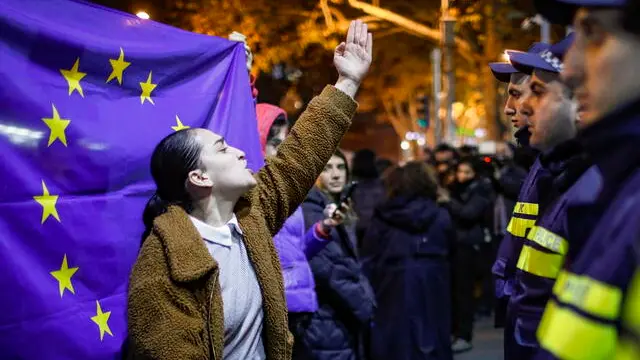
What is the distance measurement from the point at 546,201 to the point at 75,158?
187 cm

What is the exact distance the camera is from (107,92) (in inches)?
147

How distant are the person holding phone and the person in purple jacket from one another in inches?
3.8

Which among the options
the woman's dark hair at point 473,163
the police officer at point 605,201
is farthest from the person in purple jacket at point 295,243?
the woman's dark hair at point 473,163

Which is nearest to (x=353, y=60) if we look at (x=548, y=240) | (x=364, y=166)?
(x=548, y=240)

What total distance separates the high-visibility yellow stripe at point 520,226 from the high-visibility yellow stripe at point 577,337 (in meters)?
2.04

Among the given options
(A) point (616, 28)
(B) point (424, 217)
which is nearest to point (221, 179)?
(A) point (616, 28)

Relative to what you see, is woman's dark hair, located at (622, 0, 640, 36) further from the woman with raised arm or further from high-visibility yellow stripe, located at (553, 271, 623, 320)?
the woman with raised arm

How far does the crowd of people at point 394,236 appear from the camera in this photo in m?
1.62

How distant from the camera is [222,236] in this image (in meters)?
3.38

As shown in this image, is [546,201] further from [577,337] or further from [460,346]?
[460,346]

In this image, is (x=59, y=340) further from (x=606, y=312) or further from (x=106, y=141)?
(x=606, y=312)

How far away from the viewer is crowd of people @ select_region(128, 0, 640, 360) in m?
1.62

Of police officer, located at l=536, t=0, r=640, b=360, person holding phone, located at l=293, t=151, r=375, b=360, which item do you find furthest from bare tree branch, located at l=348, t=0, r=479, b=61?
police officer, located at l=536, t=0, r=640, b=360

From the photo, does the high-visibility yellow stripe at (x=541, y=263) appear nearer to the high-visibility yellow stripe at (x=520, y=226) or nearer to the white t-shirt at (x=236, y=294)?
the high-visibility yellow stripe at (x=520, y=226)
